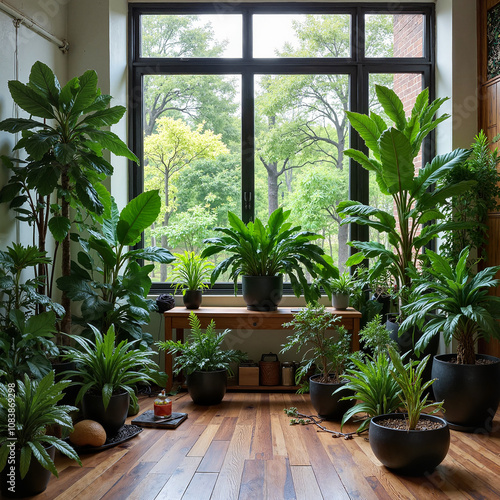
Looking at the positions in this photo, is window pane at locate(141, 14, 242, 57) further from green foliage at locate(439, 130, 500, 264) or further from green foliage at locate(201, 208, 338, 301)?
green foliage at locate(439, 130, 500, 264)

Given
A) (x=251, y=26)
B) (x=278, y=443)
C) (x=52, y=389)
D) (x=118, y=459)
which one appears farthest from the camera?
(x=251, y=26)

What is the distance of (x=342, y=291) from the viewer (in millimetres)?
4762

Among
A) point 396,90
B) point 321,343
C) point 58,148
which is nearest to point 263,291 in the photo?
point 321,343

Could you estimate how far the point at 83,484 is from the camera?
9.05ft

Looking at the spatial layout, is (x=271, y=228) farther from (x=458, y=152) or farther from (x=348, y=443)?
(x=348, y=443)

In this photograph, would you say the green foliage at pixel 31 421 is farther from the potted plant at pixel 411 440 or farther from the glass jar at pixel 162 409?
the potted plant at pixel 411 440

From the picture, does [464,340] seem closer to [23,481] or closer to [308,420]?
[308,420]

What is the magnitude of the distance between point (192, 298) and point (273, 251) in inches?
32.9

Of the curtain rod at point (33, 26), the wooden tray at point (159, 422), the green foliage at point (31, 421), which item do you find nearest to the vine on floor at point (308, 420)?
the wooden tray at point (159, 422)

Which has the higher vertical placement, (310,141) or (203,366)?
Answer: (310,141)

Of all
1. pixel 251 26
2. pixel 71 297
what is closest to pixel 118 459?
pixel 71 297

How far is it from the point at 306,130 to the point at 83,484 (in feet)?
12.1

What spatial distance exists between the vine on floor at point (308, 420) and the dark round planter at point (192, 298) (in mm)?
1242

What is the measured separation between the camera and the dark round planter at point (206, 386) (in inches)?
166
